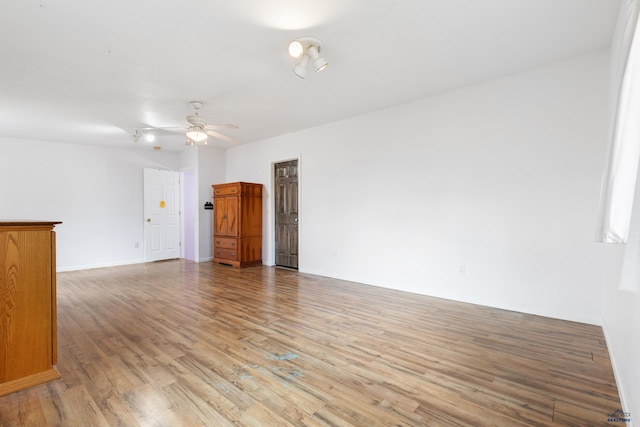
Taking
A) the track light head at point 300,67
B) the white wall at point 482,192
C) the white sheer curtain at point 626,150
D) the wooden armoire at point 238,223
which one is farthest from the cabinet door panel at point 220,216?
the white sheer curtain at point 626,150

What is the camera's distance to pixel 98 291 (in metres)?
4.66

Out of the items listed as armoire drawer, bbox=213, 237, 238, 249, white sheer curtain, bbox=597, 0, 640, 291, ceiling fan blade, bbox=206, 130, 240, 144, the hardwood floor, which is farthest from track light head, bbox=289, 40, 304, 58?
armoire drawer, bbox=213, 237, 238, 249

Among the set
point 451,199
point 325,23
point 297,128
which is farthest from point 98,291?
point 451,199

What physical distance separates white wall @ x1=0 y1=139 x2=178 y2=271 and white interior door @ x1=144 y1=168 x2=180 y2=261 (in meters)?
0.17

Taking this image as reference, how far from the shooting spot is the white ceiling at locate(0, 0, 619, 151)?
240 centimetres

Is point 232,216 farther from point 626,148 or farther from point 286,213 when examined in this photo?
point 626,148

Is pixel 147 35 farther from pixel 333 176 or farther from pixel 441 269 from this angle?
pixel 441 269

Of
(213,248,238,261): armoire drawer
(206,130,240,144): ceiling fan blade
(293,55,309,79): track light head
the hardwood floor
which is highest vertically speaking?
(206,130,240,144): ceiling fan blade

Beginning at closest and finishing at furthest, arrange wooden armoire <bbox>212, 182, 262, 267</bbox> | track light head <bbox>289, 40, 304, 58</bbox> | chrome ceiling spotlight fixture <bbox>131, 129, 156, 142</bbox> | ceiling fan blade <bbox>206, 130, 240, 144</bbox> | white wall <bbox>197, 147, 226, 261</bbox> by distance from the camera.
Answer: track light head <bbox>289, 40, 304, 58</bbox> → chrome ceiling spotlight fixture <bbox>131, 129, 156, 142</bbox> → ceiling fan blade <bbox>206, 130, 240, 144</bbox> → wooden armoire <bbox>212, 182, 262, 267</bbox> → white wall <bbox>197, 147, 226, 261</bbox>

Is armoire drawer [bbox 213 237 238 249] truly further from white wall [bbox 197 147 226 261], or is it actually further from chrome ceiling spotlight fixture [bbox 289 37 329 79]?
chrome ceiling spotlight fixture [bbox 289 37 329 79]

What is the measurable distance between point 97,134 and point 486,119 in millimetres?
6677

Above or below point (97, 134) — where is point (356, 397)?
below

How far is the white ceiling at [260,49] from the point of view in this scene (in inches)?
94.6

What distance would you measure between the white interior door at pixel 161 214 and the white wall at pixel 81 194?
0.17 metres
